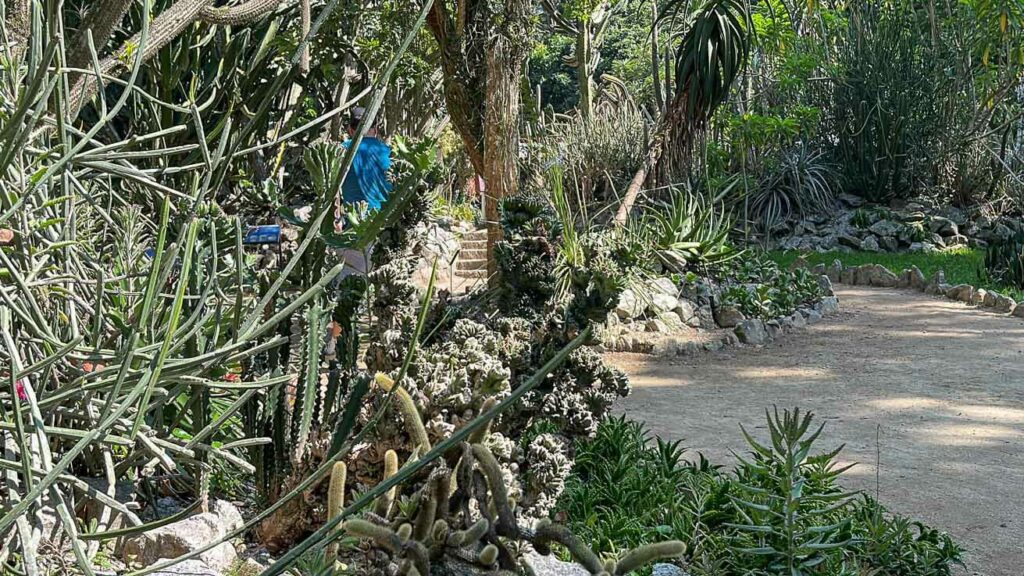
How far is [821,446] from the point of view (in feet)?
15.3

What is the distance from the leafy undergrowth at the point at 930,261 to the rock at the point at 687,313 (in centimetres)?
347

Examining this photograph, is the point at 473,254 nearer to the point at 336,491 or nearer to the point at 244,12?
the point at 244,12

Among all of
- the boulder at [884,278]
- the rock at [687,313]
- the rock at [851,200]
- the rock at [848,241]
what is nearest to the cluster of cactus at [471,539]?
the rock at [687,313]

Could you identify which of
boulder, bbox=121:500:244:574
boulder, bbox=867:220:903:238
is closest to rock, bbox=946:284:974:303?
boulder, bbox=867:220:903:238

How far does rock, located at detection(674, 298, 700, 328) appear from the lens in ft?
26.6

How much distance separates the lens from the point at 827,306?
29.7 feet

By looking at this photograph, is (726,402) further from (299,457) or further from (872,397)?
(299,457)

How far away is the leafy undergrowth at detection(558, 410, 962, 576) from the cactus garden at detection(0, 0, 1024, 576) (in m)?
0.02

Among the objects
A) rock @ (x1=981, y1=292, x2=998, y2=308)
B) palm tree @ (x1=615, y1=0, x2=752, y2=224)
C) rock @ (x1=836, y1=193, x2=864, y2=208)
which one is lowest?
rock @ (x1=981, y1=292, x2=998, y2=308)

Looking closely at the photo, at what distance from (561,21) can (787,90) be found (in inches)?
163

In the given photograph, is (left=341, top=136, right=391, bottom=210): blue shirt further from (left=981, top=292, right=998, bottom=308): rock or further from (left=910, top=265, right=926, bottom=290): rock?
(left=910, top=265, right=926, bottom=290): rock

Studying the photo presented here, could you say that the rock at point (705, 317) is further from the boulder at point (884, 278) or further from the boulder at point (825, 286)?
the boulder at point (884, 278)

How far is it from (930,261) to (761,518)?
10541mm

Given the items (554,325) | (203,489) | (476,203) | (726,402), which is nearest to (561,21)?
(476,203)
